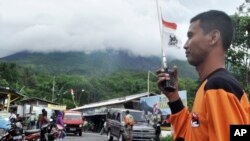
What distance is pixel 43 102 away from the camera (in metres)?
54.8

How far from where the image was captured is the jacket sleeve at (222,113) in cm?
192

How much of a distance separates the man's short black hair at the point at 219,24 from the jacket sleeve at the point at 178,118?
0.57 m

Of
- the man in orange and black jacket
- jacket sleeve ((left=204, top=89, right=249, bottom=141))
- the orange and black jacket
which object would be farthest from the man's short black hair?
jacket sleeve ((left=204, top=89, right=249, bottom=141))

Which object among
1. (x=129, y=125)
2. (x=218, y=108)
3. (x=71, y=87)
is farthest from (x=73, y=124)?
(x=71, y=87)

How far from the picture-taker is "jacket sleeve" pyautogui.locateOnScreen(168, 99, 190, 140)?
2.70 metres

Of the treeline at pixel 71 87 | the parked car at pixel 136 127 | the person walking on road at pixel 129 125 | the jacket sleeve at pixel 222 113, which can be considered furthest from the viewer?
the treeline at pixel 71 87

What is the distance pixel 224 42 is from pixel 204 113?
0.45m

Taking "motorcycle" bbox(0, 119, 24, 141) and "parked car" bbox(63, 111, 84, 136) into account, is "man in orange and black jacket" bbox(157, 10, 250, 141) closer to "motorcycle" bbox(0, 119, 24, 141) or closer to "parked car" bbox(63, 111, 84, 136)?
"motorcycle" bbox(0, 119, 24, 141)

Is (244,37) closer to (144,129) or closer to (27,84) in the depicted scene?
(144,129)

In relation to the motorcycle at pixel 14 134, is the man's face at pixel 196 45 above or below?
above

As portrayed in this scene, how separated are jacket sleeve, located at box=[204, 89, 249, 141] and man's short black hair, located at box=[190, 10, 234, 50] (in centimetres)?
42

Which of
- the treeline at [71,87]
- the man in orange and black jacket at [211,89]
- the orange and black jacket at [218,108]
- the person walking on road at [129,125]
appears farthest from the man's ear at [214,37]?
the treeline at [71,87]

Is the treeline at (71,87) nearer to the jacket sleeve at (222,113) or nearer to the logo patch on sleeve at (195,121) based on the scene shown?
the logo patch on sleeve at (195,121)

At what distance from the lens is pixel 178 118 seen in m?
2.74
